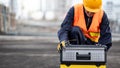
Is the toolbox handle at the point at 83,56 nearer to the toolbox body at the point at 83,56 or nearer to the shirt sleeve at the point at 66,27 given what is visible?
the toolbox body at the point at 83,56

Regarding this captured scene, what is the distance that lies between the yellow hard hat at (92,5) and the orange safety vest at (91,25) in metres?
0.20

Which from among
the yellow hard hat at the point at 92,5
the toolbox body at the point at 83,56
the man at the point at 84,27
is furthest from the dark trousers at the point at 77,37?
the toolbox body at the point at 83,56

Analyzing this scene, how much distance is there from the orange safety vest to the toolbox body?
58cm

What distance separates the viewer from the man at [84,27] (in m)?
5.49

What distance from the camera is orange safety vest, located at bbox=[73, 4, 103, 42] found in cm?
551

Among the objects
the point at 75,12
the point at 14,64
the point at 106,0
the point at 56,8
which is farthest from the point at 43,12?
the point at 75,12

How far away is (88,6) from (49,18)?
9433 centimetres

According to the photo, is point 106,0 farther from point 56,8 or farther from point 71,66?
point 71,66

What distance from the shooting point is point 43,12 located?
95188 mm

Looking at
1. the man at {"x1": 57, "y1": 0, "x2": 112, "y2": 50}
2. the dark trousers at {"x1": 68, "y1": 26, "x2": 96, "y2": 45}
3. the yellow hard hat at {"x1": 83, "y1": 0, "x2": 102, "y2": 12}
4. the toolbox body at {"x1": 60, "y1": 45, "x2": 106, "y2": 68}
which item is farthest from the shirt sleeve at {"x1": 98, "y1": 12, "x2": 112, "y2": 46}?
the toolbox body at {"x1": 60, "y1": 45, "x2": 106, "y2": 68}

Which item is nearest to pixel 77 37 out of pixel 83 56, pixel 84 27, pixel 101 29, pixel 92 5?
pixel 84 27

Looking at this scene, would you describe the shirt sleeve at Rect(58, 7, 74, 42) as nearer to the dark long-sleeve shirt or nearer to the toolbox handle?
the dark long-sleeve shirt

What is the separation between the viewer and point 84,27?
5.49 metres

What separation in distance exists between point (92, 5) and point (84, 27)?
35 centimetres
